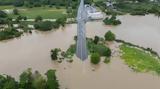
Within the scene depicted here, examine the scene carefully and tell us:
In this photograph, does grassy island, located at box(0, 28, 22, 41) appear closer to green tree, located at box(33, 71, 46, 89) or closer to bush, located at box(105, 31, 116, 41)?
bush, located at box(105, 31, 116, 41)

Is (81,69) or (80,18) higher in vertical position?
(80,18)

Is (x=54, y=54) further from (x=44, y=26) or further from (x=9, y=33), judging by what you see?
(x=44, y=26)

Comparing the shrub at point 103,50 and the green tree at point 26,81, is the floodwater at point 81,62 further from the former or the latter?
the green tree at point 26,81

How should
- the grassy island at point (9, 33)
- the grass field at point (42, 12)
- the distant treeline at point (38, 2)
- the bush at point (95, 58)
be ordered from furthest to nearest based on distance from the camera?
1. the distant treeline at point (38, 2)
2. the grass field at point (42, 12)
3. the grassy island at point (9, 33)
4. the bush at point (95, 58)

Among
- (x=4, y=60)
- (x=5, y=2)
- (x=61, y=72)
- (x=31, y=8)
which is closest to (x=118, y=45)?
(x=61, y=72)

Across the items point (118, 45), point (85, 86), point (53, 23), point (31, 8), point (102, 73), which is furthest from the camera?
point (31, 8)

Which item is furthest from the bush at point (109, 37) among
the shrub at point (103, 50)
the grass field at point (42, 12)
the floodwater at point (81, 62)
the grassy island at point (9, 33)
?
the grass field at point (42, 12)

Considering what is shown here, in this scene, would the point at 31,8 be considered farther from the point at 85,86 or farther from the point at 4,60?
the point at 85,86

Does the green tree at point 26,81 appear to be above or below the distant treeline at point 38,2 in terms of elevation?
below

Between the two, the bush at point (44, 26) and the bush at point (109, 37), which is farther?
the bush at point (44, 26)
